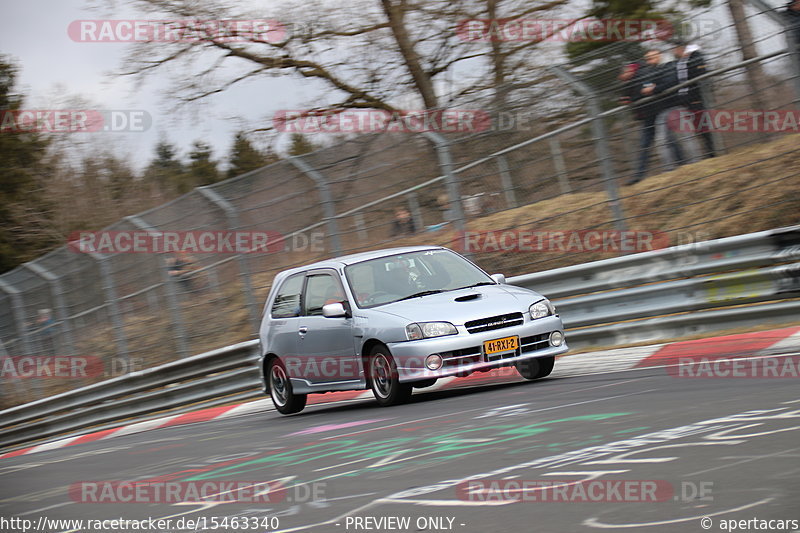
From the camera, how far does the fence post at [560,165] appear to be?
12719mm

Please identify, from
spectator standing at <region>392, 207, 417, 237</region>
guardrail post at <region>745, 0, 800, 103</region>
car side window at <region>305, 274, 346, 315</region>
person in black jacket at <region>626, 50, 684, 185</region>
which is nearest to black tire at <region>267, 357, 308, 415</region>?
car side window at <region>305, 274, 346, 315</region>

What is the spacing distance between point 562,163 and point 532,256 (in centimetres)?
157

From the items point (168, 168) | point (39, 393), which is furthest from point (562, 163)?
point (168, 168)

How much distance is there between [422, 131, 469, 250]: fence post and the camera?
13281 millimetres

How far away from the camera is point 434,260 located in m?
11.0

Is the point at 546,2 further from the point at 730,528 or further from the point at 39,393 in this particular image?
the point at 730,528

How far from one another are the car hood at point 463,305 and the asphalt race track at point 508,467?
72 cm

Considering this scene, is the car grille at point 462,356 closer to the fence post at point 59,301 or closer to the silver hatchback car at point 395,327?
the silver hatchback car at point 395,327

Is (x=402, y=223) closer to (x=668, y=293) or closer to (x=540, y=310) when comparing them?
(x=668, y=293)

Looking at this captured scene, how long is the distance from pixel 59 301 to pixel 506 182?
1023cm

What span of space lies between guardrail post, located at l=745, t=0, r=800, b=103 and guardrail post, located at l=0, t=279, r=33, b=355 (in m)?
15.3

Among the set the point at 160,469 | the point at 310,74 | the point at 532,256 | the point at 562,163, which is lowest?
the point at 160,469
